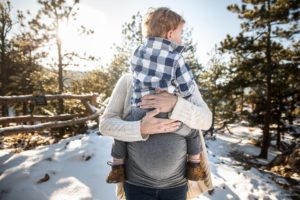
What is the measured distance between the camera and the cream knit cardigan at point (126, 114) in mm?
1878

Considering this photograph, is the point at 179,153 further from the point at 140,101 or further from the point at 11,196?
the point at 11,196

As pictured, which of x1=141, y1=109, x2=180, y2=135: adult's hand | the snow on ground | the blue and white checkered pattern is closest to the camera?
x1=141, y1=109, x2=180, y2=135: adult's hand

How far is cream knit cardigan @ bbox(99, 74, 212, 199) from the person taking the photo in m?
1.88

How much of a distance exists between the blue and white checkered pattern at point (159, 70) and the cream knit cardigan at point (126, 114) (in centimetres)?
11

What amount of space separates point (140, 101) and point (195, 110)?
0.41m

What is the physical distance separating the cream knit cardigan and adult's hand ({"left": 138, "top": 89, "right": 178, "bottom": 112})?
0.13 feet

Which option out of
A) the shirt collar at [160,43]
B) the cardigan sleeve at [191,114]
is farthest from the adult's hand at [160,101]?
the shirt collar at [160,43]

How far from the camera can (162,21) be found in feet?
6.35

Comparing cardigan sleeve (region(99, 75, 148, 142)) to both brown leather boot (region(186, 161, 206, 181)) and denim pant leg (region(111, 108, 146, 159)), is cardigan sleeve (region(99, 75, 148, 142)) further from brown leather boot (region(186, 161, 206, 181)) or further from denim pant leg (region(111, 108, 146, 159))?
brown leather boot (region(186, 161, 206, 181))

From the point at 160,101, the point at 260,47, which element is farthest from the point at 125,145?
the point at 260,47

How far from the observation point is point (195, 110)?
1942 mm

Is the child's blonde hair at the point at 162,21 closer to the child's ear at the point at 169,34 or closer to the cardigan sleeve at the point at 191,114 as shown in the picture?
the child's ear at the point at 169,34

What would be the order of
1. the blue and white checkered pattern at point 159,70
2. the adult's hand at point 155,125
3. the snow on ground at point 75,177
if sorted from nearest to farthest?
the adult's hand at point 155,125 → the blue and white checkered pattern at point 159,70 → the snow on ground at point 75,177

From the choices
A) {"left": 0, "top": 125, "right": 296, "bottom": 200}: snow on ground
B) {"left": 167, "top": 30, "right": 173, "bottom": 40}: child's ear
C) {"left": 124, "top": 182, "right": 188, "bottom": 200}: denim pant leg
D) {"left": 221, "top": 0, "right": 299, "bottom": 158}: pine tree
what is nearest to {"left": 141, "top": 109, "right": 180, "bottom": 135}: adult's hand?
{"left": 124, "top": 182, "right": 188, "bottom": 200}: denim pant leg
